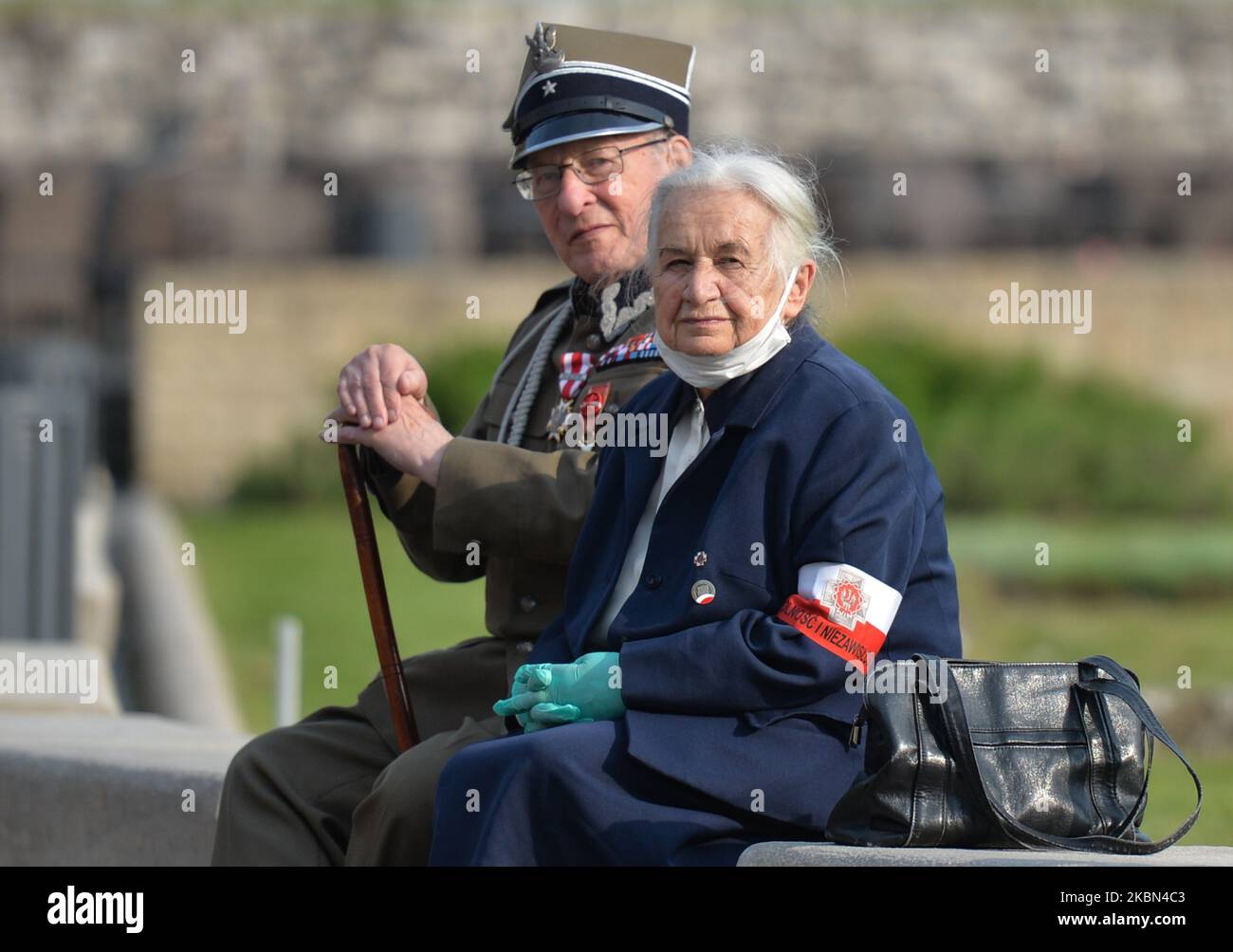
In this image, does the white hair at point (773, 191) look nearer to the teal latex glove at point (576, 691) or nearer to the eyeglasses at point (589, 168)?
the eyeglasses at point (589, 168)

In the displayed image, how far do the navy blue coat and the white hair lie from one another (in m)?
0.19

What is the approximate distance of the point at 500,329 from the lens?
23594 mm

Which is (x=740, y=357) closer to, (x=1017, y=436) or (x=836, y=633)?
(x=836, y=633)

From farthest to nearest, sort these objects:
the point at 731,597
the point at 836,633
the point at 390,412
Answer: the point at 390,412, the point at 731,597, the point at 836,633

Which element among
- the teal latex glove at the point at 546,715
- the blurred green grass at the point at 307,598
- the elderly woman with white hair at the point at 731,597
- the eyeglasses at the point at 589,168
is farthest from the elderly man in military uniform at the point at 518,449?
the blurred green grass at the point at 307,598

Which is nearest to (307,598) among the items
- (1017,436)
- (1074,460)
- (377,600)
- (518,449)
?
(1017,436)

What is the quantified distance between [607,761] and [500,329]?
20060 mm

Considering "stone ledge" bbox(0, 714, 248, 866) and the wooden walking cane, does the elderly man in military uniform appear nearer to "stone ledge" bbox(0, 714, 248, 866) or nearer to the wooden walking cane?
the wooden walking cane

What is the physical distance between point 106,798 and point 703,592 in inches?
91.2

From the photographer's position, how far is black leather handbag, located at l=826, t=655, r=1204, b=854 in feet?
11.3

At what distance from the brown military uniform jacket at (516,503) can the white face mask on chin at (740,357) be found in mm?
498

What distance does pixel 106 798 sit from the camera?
5.42m

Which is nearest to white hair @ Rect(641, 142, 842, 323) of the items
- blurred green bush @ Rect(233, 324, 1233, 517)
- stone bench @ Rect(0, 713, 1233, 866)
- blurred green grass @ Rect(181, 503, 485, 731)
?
stone bench @ Rect(0, 713, 1233, 866)

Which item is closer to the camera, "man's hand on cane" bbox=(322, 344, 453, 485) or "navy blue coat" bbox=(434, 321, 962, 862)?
"navy blue coat" bbox=(434, 321, 962, 862)
